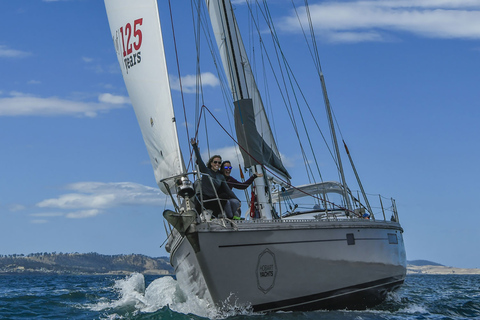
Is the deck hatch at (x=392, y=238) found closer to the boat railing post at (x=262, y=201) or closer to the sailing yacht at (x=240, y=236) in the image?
the sailing yacht at (x=240, y=236)

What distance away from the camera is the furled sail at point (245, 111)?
11.4 m

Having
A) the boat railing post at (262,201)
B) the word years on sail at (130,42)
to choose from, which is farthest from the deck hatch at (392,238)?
the word years on sail at (130,42)

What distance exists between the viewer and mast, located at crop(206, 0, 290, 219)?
1135 cm

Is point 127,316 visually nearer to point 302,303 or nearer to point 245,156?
point 302,303

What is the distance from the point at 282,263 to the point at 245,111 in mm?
3560

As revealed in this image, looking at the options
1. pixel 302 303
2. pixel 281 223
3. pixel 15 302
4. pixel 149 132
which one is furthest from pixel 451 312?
pixel 15 302

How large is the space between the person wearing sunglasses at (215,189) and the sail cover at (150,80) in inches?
25.7

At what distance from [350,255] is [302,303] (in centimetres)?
138

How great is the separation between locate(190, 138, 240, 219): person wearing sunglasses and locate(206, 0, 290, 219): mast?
1.51m

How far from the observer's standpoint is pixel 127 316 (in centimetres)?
941

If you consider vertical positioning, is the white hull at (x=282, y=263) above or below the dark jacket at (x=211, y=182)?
below

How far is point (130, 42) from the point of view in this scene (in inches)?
368

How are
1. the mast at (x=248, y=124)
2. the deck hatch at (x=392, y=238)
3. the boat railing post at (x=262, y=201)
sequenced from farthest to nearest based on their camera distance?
the deck hatch at (x=392, y=238) → the mast at (x=248, y=124) → the boat railing post at (x=262, y=201)

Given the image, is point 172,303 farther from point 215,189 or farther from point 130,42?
point 130,42
